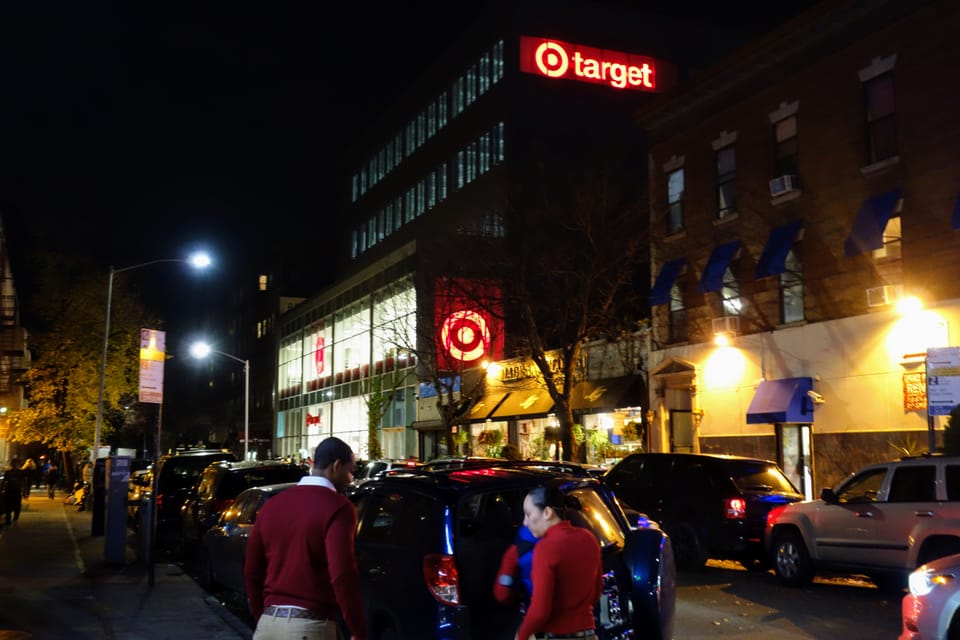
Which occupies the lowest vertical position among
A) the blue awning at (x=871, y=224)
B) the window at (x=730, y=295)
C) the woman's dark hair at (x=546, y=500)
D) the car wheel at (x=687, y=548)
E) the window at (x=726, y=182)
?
the car wheel at (x=687, y=548)

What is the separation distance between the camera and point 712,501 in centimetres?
1555

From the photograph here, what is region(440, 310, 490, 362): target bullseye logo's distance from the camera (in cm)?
3728

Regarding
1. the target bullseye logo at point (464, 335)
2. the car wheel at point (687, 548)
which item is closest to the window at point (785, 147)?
the car wheel at point (687, 548)

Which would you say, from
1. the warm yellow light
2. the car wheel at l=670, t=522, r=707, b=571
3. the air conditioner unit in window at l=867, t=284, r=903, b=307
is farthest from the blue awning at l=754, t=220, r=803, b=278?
the car wheel at l=670, t=522, r=707, b=571

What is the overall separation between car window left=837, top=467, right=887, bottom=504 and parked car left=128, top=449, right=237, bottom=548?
14.5 metres

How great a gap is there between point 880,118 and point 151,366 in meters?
16.9

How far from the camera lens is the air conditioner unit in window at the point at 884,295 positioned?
70.6 feet

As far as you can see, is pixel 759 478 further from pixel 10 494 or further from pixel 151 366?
pixel 10 494

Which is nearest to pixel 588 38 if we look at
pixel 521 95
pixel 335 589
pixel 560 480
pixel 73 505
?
pixel 521 95

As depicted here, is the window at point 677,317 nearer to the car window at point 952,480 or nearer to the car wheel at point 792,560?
the car wheel at point 792,560

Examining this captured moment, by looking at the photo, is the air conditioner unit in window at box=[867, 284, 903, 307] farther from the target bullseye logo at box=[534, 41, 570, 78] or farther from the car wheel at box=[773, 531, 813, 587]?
the target bullseye logo at box=[534, 41, 570, 78]

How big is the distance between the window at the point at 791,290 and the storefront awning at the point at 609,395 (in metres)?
5.96

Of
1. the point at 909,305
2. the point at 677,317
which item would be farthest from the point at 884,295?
the point at 677,317

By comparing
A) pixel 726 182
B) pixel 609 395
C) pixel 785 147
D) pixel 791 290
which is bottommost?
pixel 609 395
